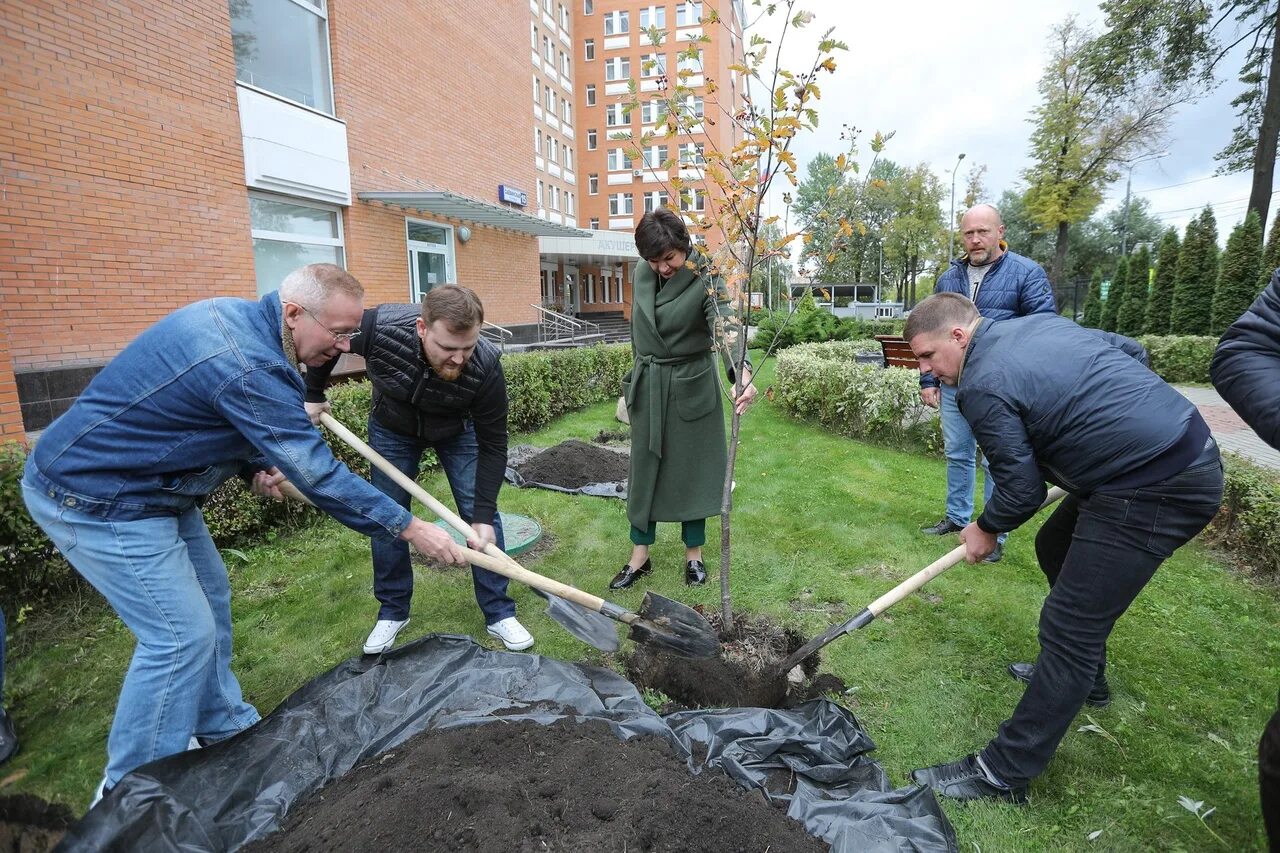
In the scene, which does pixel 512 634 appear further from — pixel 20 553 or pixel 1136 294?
pixel 1136 294

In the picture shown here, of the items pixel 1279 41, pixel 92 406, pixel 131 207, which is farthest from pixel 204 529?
pixel 1279 41

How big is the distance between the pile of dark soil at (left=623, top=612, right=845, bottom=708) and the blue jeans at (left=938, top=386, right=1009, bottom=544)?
6.74 feet

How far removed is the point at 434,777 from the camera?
6.52ft

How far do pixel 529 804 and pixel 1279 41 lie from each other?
1982 centimetres

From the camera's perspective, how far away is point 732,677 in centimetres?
273

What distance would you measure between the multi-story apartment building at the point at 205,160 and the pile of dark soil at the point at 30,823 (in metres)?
3.20

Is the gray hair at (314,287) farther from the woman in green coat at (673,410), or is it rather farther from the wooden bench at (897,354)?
the wooden bench at (897,354)

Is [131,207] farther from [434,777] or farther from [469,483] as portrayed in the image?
[434,777]

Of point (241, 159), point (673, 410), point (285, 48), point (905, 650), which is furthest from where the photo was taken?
point (285, 48)

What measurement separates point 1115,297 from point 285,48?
2014cm

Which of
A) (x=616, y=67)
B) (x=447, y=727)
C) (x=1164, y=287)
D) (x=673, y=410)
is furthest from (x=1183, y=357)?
(x=616, y=67)

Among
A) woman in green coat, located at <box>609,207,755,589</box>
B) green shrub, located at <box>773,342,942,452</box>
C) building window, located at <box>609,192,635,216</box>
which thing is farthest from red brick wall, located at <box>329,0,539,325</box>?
building window, located at <box>609,192,635,216</box>

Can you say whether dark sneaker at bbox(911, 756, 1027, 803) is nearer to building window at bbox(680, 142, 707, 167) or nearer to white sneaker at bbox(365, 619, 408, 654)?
white sneaker at bbox(365, 619, 408, 654)

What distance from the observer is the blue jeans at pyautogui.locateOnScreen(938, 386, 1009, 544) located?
14.0ft
